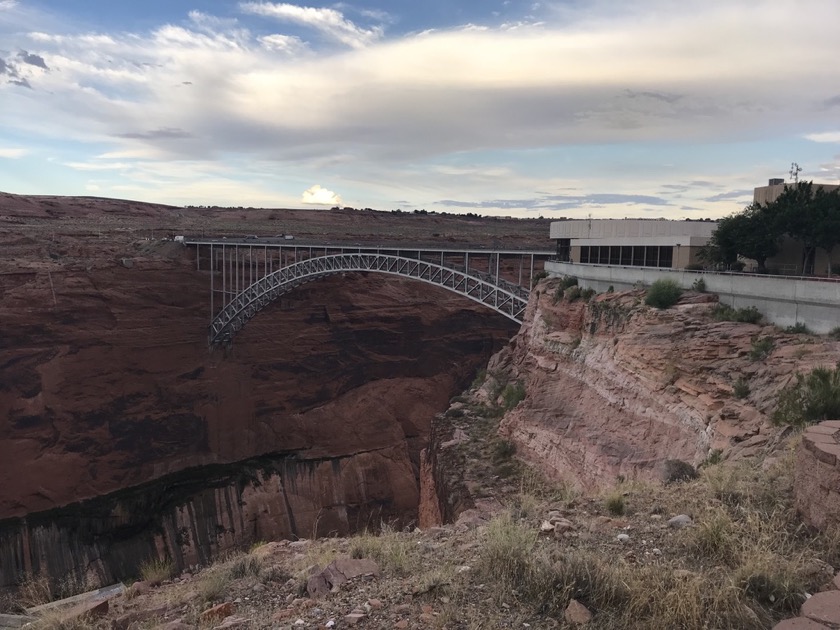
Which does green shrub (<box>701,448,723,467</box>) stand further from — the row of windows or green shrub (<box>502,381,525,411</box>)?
the row of windows

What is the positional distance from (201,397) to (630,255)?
73.8ft

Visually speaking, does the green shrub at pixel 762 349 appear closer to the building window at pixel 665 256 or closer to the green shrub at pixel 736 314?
the green shrub at pixel 736 314

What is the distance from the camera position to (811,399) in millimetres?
7789

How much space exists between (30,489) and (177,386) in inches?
301

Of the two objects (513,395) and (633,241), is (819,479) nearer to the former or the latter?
(513,395)

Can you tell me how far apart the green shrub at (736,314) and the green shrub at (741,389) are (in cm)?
208

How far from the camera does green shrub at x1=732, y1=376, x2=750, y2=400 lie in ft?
31.4

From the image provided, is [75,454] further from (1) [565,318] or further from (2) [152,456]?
(1) [565,318]

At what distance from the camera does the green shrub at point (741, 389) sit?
31.4 feet

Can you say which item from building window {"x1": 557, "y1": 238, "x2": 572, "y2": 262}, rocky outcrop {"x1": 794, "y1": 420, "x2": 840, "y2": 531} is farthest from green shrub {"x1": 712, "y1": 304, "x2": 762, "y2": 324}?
building window {"x1": 557, "y1": 238, "x2": 572, "y2": 262}

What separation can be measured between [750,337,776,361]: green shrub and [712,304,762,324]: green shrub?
3.47 ft

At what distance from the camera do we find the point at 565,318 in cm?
1706

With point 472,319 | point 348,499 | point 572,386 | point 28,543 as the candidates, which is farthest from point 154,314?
point 572,386

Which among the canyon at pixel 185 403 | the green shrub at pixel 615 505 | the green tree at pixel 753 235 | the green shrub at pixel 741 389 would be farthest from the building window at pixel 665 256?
the canyon at pixel 185 403
